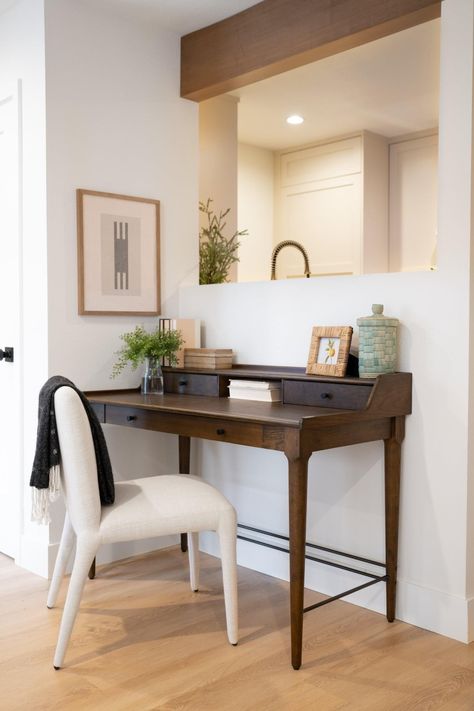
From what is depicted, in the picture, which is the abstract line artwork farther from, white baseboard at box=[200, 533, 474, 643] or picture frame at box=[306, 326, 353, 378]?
white baseboard at box=[200, 533, 474, 643]

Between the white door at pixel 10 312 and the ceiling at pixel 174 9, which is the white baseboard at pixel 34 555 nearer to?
the white door at pixel 10 312

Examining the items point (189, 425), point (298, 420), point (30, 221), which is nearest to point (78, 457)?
point (189, 425)

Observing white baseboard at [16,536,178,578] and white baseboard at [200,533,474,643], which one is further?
white baseboard at [16,536,178,578]

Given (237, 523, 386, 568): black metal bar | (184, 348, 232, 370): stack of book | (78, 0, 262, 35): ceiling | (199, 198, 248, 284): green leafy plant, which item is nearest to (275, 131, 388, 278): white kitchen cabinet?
(199, 198, 248, 284): green leafy plant

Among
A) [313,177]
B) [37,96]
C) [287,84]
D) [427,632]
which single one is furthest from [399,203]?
[427,632]

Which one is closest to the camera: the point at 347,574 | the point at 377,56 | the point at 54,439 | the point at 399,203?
the point at 54,439

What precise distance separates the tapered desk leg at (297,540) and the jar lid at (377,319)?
0.59 m

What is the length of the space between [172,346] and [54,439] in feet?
3.32

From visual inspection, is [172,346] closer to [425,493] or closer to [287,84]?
[425,493]

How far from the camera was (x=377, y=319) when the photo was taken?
2547mm

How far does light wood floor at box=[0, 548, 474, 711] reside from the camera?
2100 mm

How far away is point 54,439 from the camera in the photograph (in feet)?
7.52

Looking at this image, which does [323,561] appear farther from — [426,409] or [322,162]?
[322,162]

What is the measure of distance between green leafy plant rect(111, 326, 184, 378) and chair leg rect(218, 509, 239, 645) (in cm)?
97
